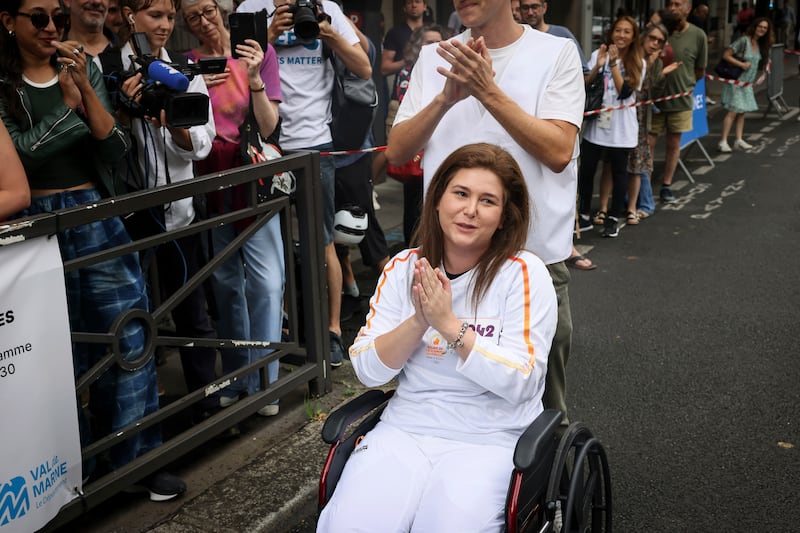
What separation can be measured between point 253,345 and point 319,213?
2.24 ft

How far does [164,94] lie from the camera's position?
11.8 feet

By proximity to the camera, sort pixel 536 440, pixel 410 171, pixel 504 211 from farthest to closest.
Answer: pixel 410 171 < pixel 504 211 < pixel 536 440

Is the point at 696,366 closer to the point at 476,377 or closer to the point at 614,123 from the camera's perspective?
the point at 476,377

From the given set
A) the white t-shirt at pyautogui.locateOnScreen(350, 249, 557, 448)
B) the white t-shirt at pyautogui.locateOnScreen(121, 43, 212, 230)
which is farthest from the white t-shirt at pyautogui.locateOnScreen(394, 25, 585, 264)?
the white t-shirt at pyautogui.locateOnScreen(121, 43, 212, 230)

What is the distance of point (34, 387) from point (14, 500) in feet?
1.18

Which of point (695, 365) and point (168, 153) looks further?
point (695, 365)

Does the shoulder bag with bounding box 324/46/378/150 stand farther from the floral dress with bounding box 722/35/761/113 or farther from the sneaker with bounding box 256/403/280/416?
the floral dress with bounding box 722/35/761/113

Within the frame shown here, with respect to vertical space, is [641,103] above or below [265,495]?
above

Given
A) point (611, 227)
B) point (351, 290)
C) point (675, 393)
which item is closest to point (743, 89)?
point (611, 227)

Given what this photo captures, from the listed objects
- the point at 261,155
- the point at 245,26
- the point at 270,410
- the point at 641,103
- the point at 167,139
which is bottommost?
the point at 270,410

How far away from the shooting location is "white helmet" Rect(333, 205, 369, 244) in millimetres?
5531

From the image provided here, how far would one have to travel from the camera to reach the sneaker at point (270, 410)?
4355 mm

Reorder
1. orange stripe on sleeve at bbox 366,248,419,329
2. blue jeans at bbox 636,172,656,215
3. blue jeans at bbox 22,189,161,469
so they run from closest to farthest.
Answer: orange stripe on sleeve at bbox 366,248,419,329, blue jeans at bbox 22,189,161,469, blue jeans at bbox 636,172,656,215

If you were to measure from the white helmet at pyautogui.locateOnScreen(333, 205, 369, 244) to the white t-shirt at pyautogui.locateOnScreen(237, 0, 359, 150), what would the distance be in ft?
1.54
